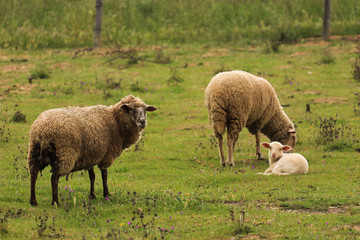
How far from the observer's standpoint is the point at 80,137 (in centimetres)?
838

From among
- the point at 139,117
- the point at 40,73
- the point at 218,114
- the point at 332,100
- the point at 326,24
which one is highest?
the point at 326,24

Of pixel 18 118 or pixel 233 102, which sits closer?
pixel 233 102

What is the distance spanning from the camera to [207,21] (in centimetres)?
3069

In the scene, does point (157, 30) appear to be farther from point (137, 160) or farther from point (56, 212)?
point (56, 212)

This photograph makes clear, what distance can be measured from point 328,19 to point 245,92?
16294mm

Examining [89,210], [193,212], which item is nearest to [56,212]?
[89,210]

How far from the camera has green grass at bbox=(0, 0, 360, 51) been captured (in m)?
27.5

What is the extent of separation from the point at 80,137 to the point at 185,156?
4586 mm

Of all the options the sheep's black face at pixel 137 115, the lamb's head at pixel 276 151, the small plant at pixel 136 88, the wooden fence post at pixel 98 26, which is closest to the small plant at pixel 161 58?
the wooden fence post at pixel 98 26

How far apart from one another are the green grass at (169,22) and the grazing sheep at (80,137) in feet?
56.4

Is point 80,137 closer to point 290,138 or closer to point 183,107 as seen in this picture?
point 290,138

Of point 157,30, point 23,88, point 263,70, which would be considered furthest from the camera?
point 157,30

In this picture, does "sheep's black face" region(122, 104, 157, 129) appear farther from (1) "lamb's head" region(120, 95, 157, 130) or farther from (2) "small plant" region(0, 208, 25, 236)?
(2) "small plant" region(0, 208, 25, 236)

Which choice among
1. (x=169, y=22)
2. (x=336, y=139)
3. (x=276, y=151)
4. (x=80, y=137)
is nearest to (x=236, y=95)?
(x=276, y=151)
